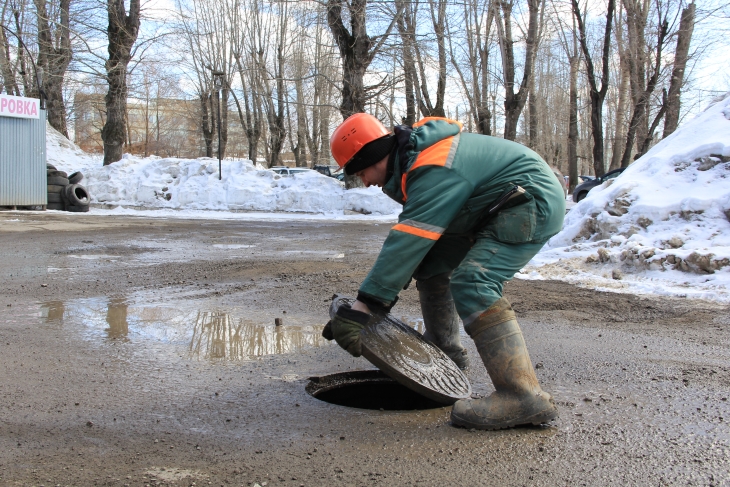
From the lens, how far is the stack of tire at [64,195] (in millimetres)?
17141

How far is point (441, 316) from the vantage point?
317 centimetres

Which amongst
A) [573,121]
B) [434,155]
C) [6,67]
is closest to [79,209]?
[6,67]

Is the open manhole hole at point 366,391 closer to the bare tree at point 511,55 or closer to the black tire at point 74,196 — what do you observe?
the black tire at point 74,196

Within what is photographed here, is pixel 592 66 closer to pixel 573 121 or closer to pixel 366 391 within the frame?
pixel 573 121

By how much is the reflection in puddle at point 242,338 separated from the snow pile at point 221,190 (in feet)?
46.8

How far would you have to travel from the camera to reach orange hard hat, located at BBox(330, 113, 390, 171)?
2549 millimetres

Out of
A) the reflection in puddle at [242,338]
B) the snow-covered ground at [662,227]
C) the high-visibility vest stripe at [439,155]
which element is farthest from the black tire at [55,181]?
the high-visibility vest stripe at [439,155]

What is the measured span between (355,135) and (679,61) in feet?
70.8

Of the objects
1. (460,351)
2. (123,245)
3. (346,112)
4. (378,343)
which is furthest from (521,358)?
(346,112)

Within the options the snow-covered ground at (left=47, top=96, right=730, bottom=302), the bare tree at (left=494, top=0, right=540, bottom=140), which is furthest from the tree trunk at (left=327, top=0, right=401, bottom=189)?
the snow-covered ground at (left=47, top=96, right=730, bottom=302)

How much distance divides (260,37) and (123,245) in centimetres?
2964

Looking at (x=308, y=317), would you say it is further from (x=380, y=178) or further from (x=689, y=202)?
(x=689, y=202)

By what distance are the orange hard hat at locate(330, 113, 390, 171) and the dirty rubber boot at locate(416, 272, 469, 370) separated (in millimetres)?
878

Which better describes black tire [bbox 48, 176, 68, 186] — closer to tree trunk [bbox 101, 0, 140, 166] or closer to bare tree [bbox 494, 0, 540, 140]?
tree trunk [bbox 101, 0, 140, 166]
